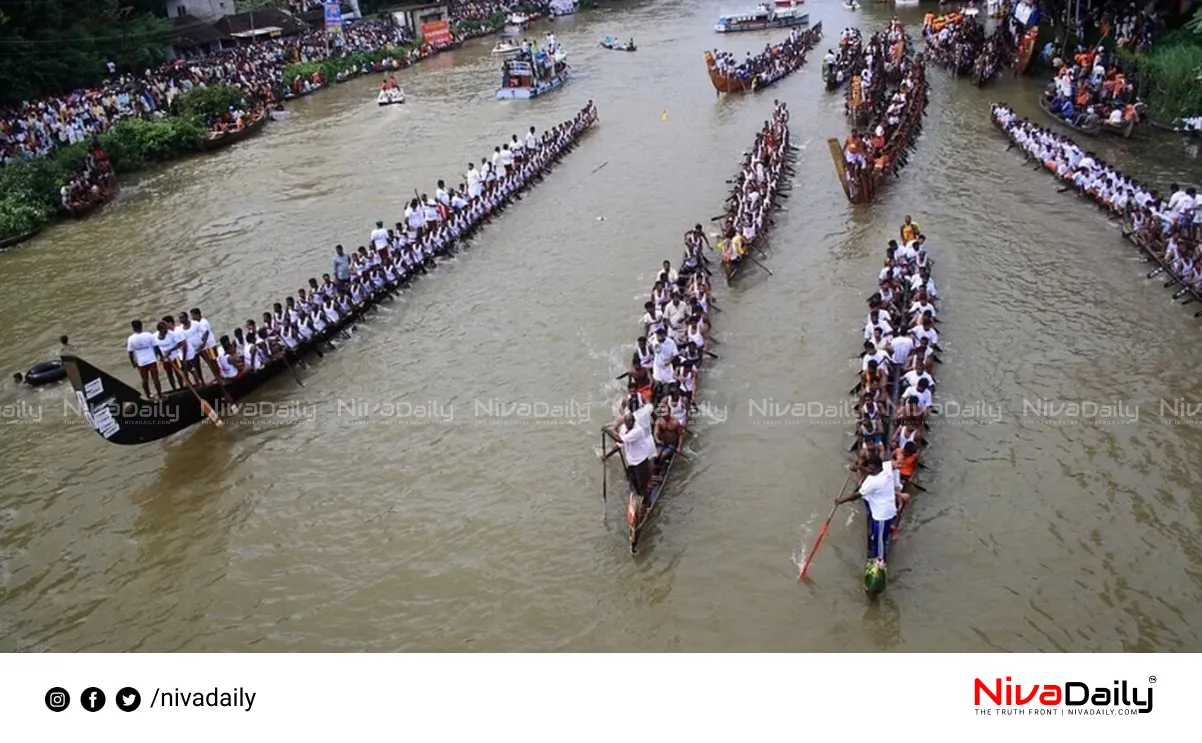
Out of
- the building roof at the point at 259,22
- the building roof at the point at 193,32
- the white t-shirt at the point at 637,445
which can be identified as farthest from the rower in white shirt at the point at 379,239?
the building roof at the point at 259,22

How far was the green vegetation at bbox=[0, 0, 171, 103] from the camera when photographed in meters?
32.1

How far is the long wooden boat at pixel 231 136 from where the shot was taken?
3172cm

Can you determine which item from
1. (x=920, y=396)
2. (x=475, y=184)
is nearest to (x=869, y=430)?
(x=920, y=396)

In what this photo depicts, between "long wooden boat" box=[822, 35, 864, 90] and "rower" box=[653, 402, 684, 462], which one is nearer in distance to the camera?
"rower" box=[653, 402, 684, 462]

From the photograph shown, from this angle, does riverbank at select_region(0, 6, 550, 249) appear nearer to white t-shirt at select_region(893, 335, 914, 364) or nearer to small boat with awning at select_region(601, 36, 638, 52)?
small boat with awning at select_region(601, 36, 638, 52)

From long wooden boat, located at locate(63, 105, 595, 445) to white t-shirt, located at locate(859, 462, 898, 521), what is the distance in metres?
9.54

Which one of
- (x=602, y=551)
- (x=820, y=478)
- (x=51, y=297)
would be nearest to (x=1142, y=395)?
(x=820, y=478)

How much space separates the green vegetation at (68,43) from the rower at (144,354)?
24.3 meters

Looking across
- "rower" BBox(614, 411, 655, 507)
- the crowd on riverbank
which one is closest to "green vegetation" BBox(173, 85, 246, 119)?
the crowd on riverbank

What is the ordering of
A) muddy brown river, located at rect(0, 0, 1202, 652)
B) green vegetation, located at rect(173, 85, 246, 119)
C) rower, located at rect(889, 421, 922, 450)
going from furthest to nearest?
green vegetation, located at rect(173, 85, 246, 119) < rower, located at rect(889, 421, 922, 450) < muddy brown river, located at rect(0, 0, 1202, 652)

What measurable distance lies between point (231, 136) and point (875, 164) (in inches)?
904

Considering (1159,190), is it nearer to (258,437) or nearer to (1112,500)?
(1112,500)

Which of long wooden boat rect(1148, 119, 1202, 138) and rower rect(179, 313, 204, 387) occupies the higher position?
long wooden boat rect(1148, 119, 1202, 138)
